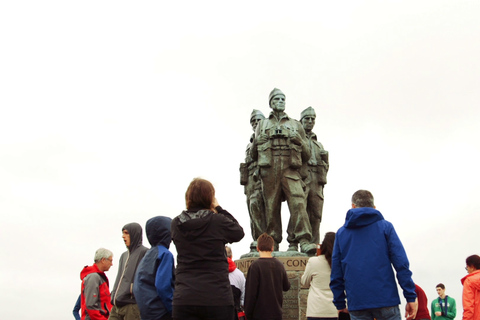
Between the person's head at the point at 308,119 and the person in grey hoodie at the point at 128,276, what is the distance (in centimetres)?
652

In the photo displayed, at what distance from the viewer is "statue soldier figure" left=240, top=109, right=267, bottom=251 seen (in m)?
12.1

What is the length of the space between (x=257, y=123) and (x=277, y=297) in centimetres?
591

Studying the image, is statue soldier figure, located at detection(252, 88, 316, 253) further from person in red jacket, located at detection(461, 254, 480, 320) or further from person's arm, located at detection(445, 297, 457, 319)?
person in red jacket, located at detection(461, 254, 480, 320)

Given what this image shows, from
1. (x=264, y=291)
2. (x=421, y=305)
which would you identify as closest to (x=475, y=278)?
(x=421, y=305)

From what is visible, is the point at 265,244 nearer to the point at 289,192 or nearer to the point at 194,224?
the point at 194,224

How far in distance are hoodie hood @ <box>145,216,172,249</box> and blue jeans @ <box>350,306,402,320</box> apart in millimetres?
1991

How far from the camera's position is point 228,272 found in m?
5.24

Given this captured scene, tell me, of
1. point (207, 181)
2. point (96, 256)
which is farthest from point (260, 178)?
point (207, 181)

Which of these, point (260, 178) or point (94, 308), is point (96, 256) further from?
point (260, 178)

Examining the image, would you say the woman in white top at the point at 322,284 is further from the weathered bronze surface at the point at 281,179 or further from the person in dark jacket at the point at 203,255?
the weathered bronze surface at the point at 281,179

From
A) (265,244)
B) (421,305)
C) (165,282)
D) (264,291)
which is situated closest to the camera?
(165,282)

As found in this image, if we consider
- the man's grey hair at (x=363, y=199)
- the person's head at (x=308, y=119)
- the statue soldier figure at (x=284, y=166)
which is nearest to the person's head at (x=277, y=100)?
the statue soldier figure at (x=284, y=166)

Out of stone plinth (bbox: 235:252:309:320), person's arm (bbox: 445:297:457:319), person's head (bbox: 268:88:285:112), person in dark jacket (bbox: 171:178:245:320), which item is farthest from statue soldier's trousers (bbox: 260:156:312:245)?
person in dark jacket (bbox: 171:178:245:320)

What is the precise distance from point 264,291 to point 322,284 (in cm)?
69
